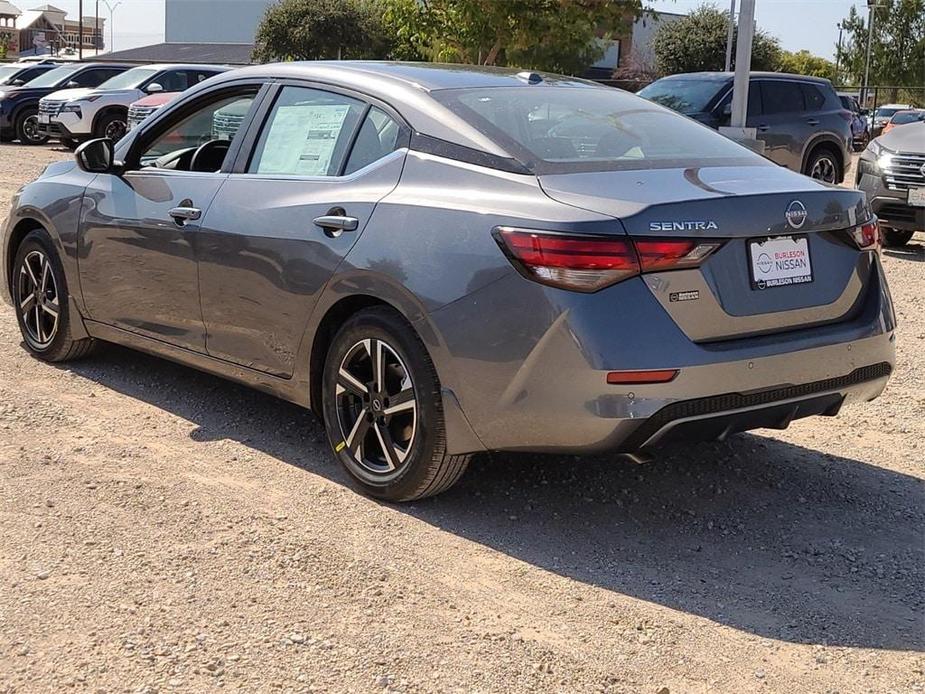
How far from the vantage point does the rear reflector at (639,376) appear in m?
3.78

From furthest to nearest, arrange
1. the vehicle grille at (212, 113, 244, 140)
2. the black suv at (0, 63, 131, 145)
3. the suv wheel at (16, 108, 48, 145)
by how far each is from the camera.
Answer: the suv wheel at (16, 108, 48, 145)
the black suv at (0, 63, 131, 145)
the vehicle grille at (212, 113, 244, 140)

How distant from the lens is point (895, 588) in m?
3.95

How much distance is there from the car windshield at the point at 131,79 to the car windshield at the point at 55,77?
2136 mm

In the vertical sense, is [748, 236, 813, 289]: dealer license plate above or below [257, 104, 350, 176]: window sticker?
below

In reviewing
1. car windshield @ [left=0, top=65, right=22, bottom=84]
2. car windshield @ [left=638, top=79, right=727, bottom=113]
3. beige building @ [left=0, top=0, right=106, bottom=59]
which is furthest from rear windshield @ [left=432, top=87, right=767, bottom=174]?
beige building @ [left=0, top=0, right=106, bottom=59]

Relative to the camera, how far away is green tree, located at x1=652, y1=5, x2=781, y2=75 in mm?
51156

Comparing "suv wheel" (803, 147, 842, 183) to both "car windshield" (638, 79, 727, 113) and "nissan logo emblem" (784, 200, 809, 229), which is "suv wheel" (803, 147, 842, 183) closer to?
"car windshield" (638, 79, 727, 113)

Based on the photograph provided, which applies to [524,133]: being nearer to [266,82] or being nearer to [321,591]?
[266,82]

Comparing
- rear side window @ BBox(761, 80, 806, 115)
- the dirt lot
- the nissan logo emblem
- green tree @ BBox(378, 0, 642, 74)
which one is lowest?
the dirt lot

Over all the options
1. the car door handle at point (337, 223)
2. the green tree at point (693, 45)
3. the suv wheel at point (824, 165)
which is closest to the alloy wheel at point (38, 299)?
the car door handle at point (337, 223)

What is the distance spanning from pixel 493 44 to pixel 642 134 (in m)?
18.9

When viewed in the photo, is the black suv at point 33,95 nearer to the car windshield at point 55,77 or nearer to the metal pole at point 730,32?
the car windshield at point 55,77

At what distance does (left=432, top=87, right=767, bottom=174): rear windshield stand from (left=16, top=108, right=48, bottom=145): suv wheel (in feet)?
75.1

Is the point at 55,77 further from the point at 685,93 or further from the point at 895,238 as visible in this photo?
the point at 895,238
